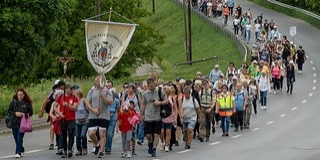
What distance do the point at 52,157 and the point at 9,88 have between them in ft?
83.4

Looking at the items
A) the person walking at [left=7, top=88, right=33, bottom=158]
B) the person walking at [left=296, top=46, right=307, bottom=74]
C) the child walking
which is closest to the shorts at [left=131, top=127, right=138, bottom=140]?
the child walking

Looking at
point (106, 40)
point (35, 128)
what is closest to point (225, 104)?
point (106, 40)

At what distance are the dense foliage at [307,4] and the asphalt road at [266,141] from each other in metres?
33.2

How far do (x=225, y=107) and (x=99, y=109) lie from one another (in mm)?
6622

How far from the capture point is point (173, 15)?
88688 mm

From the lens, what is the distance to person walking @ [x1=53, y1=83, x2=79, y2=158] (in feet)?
69.4

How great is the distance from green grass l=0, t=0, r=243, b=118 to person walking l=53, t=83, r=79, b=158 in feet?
50.9

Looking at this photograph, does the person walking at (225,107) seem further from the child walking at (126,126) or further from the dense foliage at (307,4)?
the dense foliage at (307,4)

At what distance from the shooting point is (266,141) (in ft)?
82.2

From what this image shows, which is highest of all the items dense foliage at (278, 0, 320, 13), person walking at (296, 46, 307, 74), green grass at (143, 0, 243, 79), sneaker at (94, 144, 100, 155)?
dense foliage at (278, 0, 320, 13)

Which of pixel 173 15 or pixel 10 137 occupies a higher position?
pixel 173 15

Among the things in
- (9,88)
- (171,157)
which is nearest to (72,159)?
(171,157)

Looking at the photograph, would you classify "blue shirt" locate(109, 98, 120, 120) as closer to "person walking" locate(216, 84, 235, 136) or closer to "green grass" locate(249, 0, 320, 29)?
"person walking" locate(216, 84, 235, 136)

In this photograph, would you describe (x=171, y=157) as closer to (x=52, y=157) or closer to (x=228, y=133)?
(x=52, y=157)
